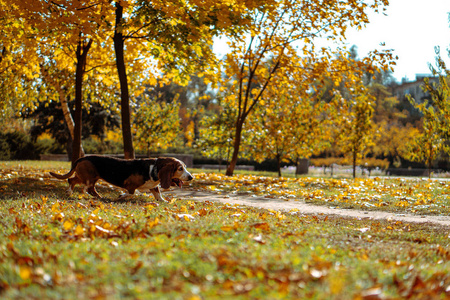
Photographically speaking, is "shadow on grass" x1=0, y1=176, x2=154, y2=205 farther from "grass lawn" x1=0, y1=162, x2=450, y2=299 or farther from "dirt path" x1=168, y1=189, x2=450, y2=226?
"grass lawn" x1=0, y1=162, x2=450, y2=299

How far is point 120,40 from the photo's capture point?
1223 centimetres

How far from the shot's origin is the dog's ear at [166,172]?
8055 millimetres

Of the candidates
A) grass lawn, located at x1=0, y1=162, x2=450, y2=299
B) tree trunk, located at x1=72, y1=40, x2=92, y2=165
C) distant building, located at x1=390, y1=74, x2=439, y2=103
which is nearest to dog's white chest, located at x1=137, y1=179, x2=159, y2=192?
grass lawn, located at x1=0, y1=162, x2=450, y2=299

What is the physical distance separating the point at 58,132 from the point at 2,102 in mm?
13797

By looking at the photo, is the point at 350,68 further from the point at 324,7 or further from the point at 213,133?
the point at 213,133

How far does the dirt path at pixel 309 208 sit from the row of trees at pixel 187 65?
302cm

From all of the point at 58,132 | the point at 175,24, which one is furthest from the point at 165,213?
the point at 58,132

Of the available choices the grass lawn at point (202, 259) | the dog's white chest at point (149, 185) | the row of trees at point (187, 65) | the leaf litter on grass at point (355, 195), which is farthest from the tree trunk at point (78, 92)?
the grass lawn at point (202, 259)

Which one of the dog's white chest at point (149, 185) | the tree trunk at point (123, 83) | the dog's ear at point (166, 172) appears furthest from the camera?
the tree trunk at point (123, 83)

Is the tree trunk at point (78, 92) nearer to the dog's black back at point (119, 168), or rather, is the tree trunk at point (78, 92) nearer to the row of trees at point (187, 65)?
the row of trees at point (187, 65)

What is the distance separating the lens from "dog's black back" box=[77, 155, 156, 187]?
8305mm

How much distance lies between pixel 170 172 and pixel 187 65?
5136 mm

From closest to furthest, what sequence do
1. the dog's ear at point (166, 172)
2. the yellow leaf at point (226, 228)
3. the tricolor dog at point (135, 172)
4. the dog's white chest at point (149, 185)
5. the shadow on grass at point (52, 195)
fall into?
the yellow leaf at point (226, 228), the shadow on grass at point (52, 195), the dog's ear at point (166, 172), the tricolor dog at point (135, 172), the dog's white chest at point (149, 185)

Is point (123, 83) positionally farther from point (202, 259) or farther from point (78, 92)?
point (202, 259)
